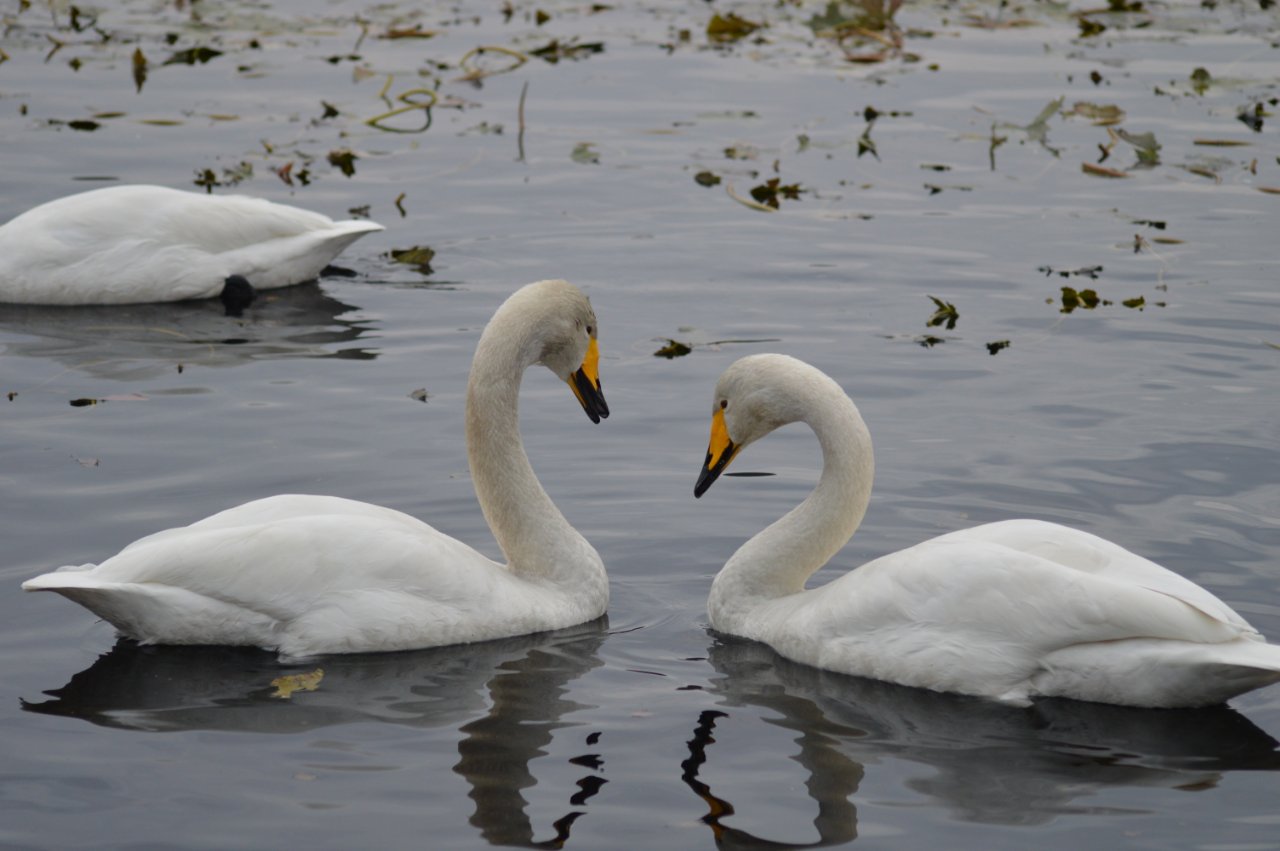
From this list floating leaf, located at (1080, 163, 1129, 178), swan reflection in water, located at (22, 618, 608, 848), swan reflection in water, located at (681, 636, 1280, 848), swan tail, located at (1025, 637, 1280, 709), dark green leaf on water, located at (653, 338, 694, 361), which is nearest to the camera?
swan reflection in water, located at (681, 636, 1280, 848)

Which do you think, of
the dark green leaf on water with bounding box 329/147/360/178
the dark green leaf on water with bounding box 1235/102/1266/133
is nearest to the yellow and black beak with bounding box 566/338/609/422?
the dark green leaf on water with bounding box 329/147/360/178

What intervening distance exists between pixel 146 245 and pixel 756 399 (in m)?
5.89

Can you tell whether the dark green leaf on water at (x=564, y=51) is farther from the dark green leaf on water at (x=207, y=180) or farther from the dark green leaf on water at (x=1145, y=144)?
the dark green leaf on water at (x=1145, y=144)

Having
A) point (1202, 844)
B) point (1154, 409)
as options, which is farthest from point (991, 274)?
point (1202, 844)

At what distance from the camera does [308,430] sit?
9375mm

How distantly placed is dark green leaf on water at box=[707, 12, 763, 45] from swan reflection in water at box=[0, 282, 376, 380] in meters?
8.83

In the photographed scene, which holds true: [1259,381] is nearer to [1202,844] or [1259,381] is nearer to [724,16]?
[1202,844]

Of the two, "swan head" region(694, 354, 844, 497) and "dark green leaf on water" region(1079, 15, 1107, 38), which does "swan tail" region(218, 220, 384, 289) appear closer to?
"swan head" region(694, 354, 844, 497)

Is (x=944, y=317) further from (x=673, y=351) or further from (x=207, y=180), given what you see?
(x=207, y=180)

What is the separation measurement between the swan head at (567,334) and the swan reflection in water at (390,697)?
1121 millimetres

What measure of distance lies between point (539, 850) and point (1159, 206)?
32.5 feet

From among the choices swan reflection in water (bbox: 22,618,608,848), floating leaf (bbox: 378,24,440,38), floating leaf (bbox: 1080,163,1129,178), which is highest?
floating leaf (bbox: 378,24,440,38)

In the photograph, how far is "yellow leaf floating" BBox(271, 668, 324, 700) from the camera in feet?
21.4

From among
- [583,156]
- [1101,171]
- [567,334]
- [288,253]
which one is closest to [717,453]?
[567,334]
